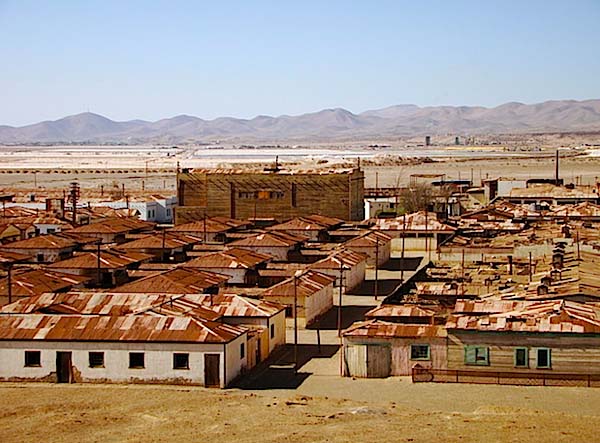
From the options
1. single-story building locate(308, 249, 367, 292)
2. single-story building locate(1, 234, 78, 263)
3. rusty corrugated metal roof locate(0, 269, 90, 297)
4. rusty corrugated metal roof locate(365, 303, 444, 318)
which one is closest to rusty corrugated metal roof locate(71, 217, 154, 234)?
single-story building locate(1, 234, 78, 263)

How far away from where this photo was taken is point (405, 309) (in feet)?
91.7

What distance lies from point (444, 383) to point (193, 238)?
28297mm

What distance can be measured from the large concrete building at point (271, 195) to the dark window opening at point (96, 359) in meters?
37.2

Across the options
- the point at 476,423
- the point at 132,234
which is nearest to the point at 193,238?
the point at 132,234

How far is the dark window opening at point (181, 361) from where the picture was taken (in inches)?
964

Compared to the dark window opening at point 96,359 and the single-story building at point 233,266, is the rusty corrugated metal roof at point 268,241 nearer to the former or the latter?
the single-story building at point 233,266

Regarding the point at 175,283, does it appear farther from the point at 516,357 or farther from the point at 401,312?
the point at 516,357

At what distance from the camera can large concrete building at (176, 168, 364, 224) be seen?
62.1m

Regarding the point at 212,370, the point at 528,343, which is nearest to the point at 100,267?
the point at 212,370

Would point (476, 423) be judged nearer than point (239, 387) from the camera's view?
Yes

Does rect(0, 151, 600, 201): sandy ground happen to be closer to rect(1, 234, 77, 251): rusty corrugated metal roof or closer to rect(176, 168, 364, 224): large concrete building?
rect(176, 168, 364, 224): large concrete building

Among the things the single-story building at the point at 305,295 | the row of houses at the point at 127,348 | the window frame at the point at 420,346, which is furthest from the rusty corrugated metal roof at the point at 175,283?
the window frame at the point at 420,346

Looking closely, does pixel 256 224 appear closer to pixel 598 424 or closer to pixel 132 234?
pixel 132 234

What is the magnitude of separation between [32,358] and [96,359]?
4.85 feet
